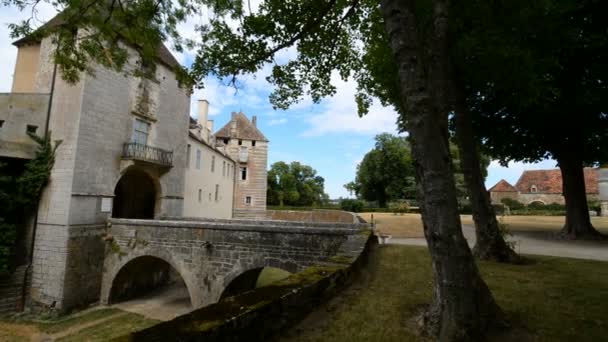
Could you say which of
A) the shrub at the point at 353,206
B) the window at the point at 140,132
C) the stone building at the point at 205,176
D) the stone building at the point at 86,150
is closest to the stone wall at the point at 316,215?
the stone building at the point at 205,176

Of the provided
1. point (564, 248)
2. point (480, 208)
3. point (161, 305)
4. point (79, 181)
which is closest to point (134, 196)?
point (79, 181)

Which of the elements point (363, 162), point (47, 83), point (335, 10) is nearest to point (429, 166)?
point (335, 10)

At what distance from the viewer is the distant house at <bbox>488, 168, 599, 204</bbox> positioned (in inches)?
1481

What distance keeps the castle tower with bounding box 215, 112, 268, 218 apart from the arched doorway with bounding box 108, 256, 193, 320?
48.2 ft

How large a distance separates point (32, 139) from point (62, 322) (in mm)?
7391

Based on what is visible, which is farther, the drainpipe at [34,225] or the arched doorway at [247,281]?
the drainpipe at [34,225]

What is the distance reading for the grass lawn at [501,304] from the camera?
10.1 feet

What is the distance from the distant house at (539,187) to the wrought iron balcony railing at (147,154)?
4446cm

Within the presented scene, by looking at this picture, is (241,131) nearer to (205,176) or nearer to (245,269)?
(205,176)

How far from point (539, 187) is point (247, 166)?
137 ft

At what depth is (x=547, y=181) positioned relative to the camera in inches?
1592

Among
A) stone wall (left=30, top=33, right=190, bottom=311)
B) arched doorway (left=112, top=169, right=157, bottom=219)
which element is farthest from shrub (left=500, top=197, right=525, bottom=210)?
stone wall (left=30, top=33, right=190, bottom=311)

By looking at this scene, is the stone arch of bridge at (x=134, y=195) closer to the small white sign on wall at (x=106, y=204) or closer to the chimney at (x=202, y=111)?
the small white sign on wall at (x=106, y=204)

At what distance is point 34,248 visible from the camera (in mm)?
11477
